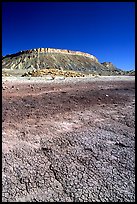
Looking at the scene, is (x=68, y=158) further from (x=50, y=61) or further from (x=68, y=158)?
(x=50, y=61)

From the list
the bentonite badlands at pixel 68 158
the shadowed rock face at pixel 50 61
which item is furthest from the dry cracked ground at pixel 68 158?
the shadowed rock face at pixel 50 61

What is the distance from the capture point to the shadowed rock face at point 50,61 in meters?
107

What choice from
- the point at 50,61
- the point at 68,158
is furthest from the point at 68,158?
the point at 50,61

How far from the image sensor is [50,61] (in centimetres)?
11356

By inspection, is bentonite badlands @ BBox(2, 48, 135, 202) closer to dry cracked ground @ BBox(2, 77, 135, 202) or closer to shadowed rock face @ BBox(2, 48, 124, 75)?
dry cracked ground @ BBox(2, 77, 135, 202)

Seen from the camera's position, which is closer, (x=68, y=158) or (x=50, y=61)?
(x=68, y=158)

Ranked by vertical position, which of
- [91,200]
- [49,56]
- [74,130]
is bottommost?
[91,200]

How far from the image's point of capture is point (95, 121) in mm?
4711

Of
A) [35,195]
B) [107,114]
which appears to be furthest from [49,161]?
[107,114]

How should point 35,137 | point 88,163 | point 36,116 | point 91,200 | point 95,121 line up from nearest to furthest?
point 91,200, point 88,163, point 35,137, point 95,121, point 36,116

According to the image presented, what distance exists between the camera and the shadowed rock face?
107 m

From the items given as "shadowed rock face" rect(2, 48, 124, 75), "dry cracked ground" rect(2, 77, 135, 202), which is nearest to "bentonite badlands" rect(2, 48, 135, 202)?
"dry cracked ground" rect(2, 77, 135, 202)

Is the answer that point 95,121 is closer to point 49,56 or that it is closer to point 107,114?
point 107,114

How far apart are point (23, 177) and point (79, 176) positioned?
654 millimetres
